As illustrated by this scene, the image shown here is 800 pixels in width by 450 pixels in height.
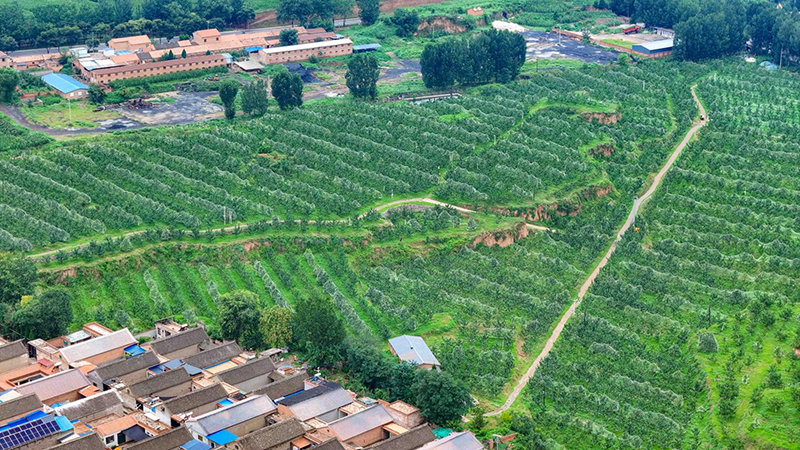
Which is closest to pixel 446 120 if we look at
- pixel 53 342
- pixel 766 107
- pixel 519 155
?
pixel 519 155

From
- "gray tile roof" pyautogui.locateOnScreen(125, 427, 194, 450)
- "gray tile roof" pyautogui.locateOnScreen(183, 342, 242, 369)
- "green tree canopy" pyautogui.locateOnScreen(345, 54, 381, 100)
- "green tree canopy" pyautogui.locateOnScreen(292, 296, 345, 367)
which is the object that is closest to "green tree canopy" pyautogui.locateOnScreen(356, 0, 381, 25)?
"green tree canopy" pyautogui.locateOnScreen(345, 54, 381, 100)

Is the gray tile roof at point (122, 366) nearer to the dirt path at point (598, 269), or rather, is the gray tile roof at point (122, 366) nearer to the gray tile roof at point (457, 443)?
the gray tile roof at point (457, 443)

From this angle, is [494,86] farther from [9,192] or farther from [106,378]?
[106,378]

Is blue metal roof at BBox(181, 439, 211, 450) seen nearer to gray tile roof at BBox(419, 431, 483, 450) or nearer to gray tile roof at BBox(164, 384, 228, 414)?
gray tile roof at BBox(164, 384, 228, 414)

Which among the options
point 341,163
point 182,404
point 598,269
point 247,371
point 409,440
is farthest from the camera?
point 341,163

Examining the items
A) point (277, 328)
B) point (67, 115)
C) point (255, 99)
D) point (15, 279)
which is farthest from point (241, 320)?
point (67, 115)

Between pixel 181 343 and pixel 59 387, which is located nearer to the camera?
pixel 59 387

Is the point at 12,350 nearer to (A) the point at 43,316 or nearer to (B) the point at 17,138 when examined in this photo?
(A) the point at 43,316
